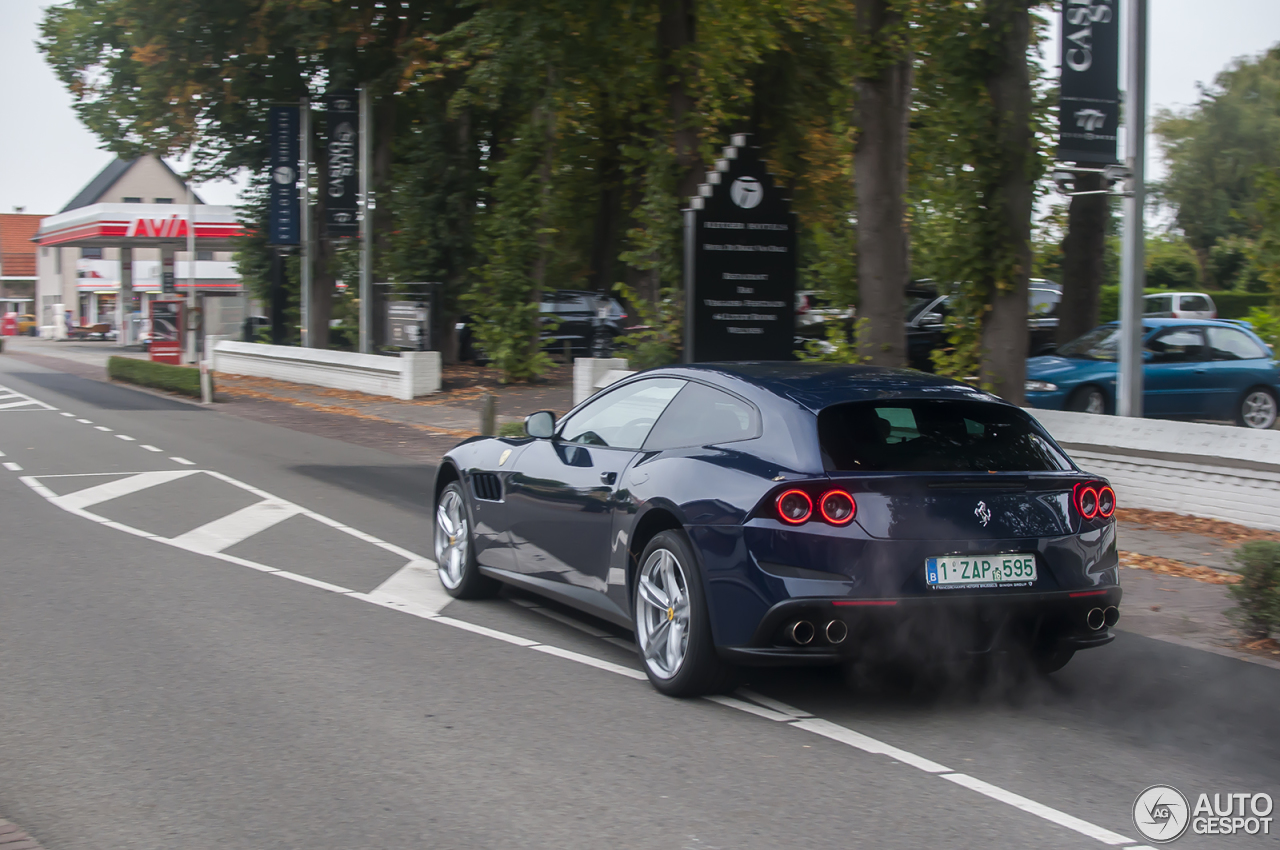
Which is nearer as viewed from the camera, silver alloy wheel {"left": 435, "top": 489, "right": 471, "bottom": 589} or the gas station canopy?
silver alloy wheel {"left": 435, "top": 489, "right": 471, "bottom": 589}

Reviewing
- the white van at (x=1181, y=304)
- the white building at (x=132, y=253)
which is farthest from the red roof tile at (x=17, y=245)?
the white van at (x=1181, y=304)

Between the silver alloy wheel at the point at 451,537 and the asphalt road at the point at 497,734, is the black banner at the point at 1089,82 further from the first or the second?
the silver alloy wheel at the point at 451,537

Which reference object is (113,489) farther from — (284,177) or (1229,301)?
(1229,301)

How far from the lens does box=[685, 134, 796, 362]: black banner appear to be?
50.5ft

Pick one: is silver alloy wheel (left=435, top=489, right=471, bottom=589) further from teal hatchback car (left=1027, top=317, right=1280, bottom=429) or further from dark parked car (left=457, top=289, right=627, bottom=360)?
dark parked car (left=457, top=289, right=627, bottom=360)

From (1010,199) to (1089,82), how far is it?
4.47ft

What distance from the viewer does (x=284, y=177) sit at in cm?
3262

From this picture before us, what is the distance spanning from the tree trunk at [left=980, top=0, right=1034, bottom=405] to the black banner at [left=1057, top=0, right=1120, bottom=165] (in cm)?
57

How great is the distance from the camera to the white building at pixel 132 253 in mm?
58906

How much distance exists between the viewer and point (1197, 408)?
1781 cm

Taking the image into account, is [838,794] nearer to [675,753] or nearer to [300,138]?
[675,753]

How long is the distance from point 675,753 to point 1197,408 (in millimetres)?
14947

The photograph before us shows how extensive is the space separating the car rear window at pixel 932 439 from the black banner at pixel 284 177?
28.9m

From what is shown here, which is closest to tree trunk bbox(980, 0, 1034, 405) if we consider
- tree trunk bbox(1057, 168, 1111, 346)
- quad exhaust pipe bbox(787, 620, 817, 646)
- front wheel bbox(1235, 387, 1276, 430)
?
front wheel bbox(1235, 387, 1276, 430)
